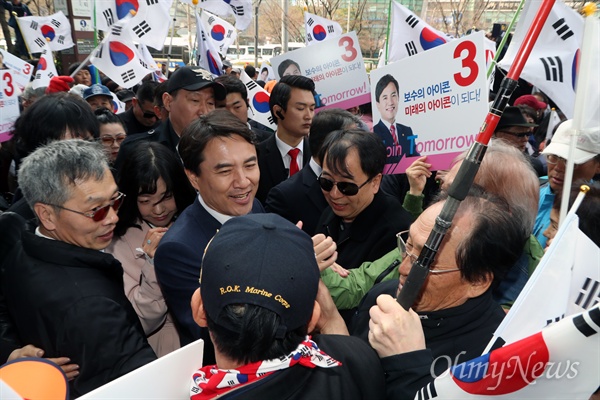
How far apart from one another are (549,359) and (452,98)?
1.97 metres

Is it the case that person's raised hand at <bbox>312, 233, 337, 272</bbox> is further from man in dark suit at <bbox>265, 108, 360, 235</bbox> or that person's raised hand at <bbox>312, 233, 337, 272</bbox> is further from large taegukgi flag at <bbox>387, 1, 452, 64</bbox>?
large taegukgi flag at <bbox>387, 1, 452, 64</bbox>

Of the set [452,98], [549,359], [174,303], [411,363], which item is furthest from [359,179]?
[549,359]

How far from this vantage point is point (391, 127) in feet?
11.2

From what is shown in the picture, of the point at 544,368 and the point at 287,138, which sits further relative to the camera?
the point at 287,138

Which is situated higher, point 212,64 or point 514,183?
point 514,183

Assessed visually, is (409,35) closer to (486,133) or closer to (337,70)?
(337,70)

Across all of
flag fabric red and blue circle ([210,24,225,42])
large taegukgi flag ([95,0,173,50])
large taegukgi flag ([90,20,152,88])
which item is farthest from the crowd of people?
flag fabric red and blue circle ([210,24,225,42])

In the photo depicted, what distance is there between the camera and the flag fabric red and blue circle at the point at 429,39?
15.2 ft

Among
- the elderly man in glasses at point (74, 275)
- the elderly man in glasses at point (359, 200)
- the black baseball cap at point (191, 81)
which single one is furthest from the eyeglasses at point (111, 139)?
the elderly man in glasses at point (359, 200)

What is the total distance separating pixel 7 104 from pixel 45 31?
4.63 meters

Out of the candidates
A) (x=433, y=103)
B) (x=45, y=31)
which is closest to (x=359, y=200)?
(x=433, y=103)

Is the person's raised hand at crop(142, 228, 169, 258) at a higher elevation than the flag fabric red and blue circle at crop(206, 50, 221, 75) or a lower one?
lower

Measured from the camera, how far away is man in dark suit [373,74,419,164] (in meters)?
3.26

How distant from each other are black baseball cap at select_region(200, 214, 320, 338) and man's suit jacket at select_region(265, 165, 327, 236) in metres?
2.11
